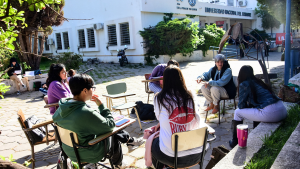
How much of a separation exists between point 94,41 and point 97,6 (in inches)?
104

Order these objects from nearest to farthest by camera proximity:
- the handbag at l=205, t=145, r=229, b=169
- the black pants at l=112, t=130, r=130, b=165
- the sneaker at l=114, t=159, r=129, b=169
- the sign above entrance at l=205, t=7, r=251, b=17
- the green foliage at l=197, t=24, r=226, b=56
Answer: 1. the handbag at l=205, t=145, r=229, b=169
2. the black pants at l=112, t=130, r=130, b=165
3. the sneaker at l=114, t=159, r=129, b=169
4. the green foliage at l=197, t=24, r=226, b=56
5. the sign above entrance at l=205, t=7, r=251, b=17

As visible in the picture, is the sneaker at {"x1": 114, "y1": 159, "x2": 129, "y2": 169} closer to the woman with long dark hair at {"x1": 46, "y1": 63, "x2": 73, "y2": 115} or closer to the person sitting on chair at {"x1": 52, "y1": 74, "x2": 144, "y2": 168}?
the person sitting on chair at {"x1": 52, "y1": 74, "x2": 144, "y2": 168}

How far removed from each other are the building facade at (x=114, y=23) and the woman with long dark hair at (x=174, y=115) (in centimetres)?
1217

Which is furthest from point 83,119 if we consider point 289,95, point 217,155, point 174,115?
point 289,95

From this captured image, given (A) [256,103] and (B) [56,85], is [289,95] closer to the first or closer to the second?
(A) [256,103]

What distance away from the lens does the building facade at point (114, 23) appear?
566 inches

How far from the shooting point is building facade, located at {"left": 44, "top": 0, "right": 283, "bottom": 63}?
14388mm

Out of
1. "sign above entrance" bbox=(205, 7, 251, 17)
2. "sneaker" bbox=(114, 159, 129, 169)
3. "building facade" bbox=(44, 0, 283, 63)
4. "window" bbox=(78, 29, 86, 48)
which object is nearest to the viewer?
"sneaker" bbox=(114, 159, 129, 169)

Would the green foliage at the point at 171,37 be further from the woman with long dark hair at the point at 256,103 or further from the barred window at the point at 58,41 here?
the woman with long dark hair at the point at 256,103

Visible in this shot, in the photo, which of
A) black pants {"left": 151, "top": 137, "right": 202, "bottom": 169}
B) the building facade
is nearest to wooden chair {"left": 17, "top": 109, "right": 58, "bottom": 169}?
black pants {"left": 151, "top": 137, "right": 202, "bottom": 169}

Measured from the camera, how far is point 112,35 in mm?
16141

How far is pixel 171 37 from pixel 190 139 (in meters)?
12.0

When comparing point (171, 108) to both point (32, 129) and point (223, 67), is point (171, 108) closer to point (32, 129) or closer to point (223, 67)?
point (32, 129)

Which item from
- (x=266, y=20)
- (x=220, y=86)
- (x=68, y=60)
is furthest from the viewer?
(x=266, y=20)
